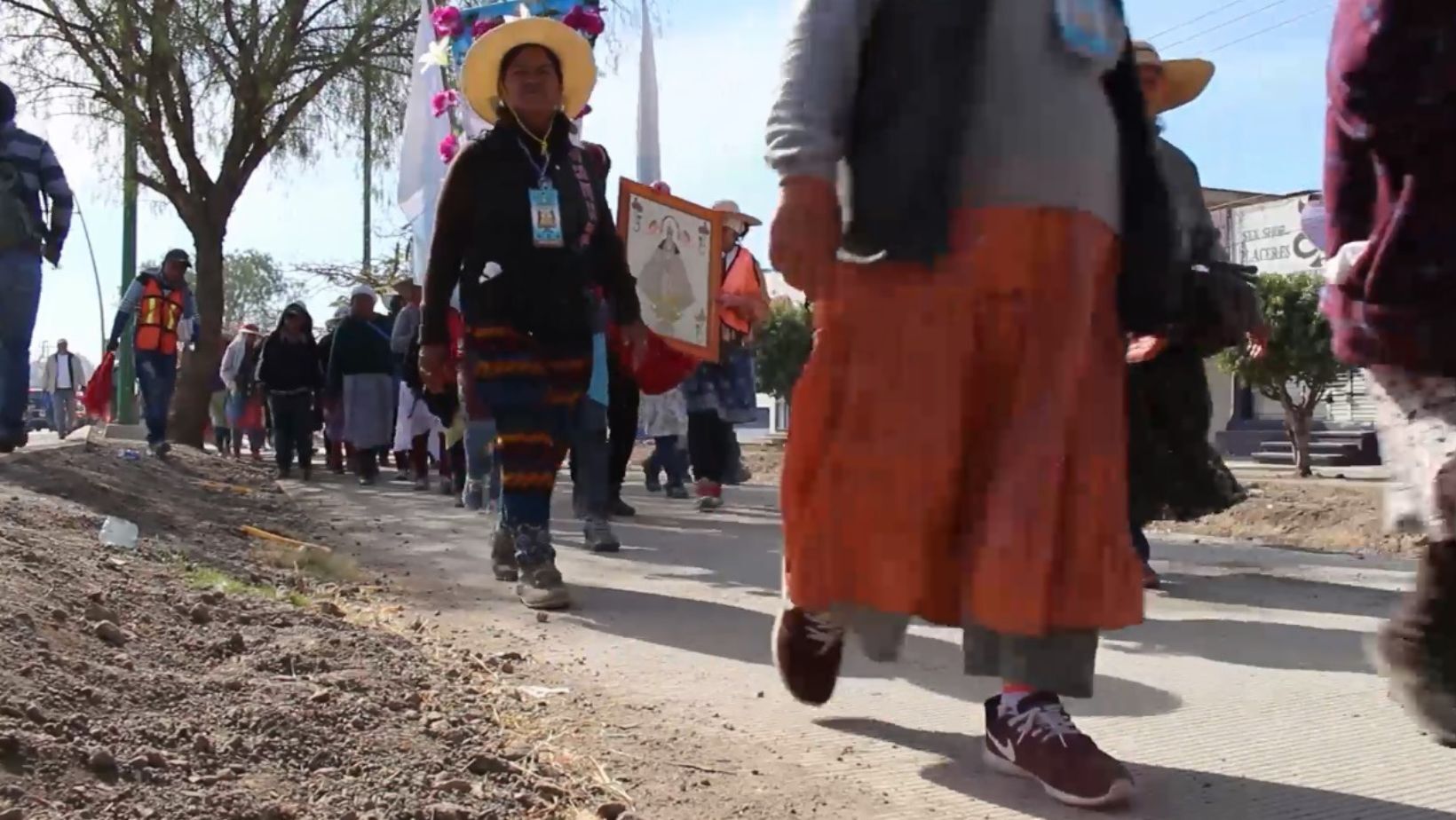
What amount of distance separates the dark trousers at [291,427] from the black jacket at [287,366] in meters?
0.09

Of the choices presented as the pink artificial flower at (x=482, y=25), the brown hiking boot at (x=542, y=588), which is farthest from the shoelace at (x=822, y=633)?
the pink artificial flower at (x=482, y=25)

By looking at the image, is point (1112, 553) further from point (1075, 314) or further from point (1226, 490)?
point (1226, 490)

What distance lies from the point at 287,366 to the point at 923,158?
11079 mm

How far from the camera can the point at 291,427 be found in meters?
12.9

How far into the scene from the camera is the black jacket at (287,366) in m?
12.8

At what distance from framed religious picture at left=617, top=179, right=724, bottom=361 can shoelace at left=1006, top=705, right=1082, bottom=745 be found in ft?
15.5


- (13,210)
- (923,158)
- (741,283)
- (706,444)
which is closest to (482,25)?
(741,283)

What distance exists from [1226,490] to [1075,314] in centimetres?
257

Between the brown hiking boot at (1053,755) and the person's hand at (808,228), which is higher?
the person's hand at (808,228)

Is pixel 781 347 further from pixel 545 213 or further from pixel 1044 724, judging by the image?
pixel 1044 724


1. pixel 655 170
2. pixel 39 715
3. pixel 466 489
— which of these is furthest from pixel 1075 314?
pixel 655 170

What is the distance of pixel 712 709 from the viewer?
3.21m

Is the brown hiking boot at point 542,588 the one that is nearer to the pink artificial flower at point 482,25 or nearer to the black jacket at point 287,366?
the pink artificial flower at point 482,25

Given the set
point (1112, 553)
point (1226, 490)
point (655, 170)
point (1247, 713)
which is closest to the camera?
point (1112, 553)
